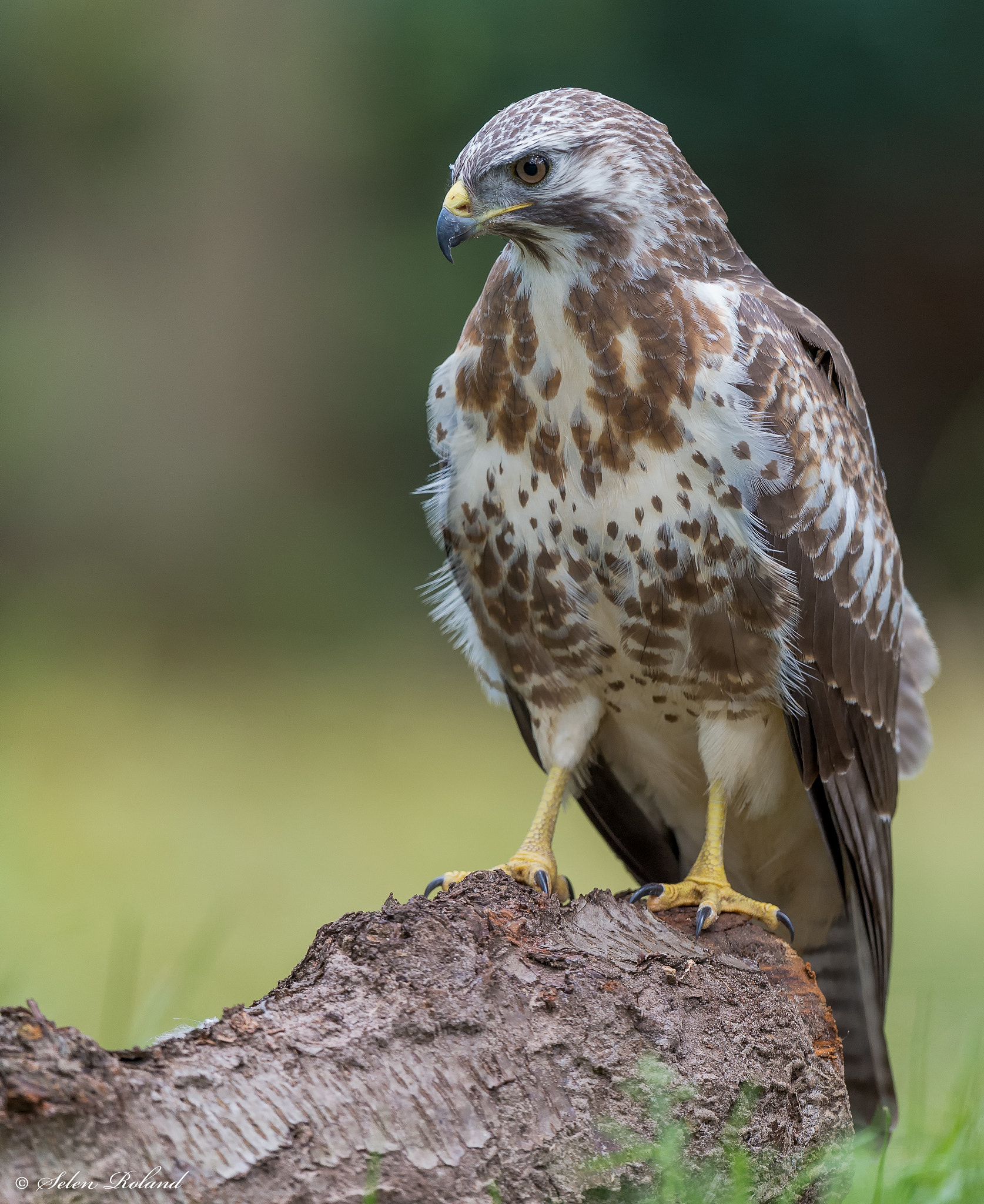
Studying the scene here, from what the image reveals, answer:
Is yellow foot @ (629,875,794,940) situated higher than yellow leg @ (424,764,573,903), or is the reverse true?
yellow leg @ (424,764,573,903)

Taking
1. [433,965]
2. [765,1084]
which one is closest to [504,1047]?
[433,965]

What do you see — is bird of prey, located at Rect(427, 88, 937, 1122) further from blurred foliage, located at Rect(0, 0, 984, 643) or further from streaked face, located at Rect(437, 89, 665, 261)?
blurred foliage, located at Rect(0, 0, 984, 643)

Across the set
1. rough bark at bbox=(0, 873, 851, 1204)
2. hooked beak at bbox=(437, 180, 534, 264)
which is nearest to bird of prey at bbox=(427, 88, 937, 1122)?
hooked beak at bbox=(437, 180, 534, 264)

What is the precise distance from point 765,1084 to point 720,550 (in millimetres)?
1147

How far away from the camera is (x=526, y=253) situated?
120 inches

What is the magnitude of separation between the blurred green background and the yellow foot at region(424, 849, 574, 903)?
3.67 metres

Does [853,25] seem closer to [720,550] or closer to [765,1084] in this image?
[720,550]

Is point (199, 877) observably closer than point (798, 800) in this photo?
No

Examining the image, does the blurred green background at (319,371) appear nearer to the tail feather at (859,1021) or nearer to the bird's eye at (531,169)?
the tail feather at (859,1021)

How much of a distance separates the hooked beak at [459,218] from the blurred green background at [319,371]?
4.48m

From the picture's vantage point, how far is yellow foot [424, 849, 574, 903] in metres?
3.02

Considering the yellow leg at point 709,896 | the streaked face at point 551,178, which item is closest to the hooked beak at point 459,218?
the streaked face at point 551,178

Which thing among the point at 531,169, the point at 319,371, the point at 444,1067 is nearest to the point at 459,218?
the point at 531,169

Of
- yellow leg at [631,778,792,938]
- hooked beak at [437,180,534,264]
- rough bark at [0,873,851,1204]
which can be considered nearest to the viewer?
rough bark at [0,873,851,1204]
